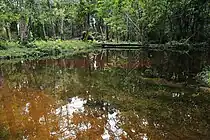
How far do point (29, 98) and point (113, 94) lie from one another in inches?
133

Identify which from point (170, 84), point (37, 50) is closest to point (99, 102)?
point (170, 84)

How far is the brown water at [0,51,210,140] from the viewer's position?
7634 millimetres

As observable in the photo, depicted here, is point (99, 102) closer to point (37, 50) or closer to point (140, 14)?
point (37, 50)

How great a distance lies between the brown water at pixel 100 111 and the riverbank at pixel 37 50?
40.0ft

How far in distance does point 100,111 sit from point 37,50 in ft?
71.8

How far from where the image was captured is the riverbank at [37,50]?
27442 millimetres

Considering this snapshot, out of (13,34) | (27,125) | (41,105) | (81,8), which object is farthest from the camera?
(13,34)

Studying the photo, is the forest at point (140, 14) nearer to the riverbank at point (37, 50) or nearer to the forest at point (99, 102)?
the riverbank at point (37, 50)

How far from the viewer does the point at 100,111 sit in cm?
966

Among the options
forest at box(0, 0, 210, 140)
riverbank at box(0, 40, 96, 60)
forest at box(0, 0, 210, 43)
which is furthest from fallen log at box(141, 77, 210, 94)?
forest at box(0, 0, 210, 43)

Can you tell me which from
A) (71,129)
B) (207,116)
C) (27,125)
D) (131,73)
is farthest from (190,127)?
(131,73)

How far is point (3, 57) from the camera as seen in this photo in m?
26.4

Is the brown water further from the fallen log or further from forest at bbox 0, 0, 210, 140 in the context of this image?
the fallen log

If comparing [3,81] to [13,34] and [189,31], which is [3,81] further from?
[13,34]
